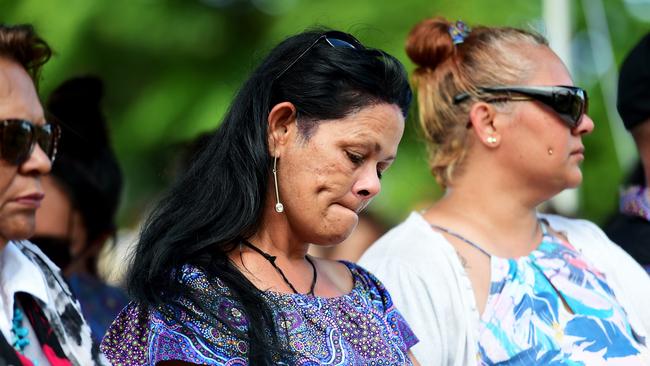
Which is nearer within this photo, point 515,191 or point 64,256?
point 515,191

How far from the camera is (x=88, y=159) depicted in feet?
13.3

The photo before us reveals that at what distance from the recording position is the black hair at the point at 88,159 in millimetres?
3957

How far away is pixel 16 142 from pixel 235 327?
2.41 ft

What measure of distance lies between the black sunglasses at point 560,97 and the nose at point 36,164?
1431 millimetres

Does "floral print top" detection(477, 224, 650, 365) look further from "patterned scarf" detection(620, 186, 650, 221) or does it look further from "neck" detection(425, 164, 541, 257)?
"patterned scarf" detection(620, 186, 650, 221)

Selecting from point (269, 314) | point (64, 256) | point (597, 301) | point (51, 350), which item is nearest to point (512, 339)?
point (597, 301)

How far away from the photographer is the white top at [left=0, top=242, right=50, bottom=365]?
2527 millimetres

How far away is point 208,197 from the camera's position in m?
2.48

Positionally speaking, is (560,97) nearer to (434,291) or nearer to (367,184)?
(434,291)

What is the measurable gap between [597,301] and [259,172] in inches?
50.9

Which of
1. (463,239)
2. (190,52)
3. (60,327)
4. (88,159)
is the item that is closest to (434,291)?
(463,239)

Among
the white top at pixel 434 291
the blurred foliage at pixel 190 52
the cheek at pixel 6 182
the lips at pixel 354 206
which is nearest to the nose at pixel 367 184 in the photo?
the lips at pixel 354 206

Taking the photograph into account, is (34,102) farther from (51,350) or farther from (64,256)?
(64,256)

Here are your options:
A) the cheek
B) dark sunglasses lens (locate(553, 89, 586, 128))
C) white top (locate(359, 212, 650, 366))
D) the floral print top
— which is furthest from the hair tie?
the cheek
